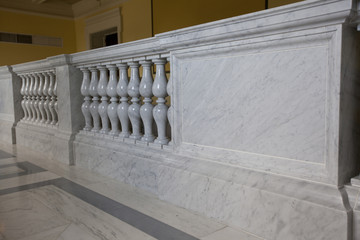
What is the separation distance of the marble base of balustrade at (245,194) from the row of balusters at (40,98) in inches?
65.2

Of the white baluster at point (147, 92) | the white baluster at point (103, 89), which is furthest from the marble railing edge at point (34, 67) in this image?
the white baluster at point (147, 92)

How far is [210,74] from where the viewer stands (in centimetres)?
192

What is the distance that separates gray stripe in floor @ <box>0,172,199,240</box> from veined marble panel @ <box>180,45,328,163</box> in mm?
548

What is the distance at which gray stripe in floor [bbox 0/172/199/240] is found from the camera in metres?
1.71

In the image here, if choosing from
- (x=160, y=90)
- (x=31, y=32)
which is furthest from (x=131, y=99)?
(x=31, y=32)

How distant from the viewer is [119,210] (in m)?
2.05

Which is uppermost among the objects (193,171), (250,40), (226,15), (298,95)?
(226,15)

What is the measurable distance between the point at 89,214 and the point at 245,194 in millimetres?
973

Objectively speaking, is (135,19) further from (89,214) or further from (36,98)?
(89,214)

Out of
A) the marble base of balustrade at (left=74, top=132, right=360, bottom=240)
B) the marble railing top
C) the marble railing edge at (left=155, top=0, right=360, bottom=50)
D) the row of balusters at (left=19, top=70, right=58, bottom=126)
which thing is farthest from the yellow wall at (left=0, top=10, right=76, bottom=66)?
the marble railing edge at (left=155, top=0, right=360, bottom=50)

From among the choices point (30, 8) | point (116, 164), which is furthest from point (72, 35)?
point (116, 164)

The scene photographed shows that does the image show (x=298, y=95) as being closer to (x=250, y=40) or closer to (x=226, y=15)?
(x=250, y=40)

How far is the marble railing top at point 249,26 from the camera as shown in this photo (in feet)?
4.38

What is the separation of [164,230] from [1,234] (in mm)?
886
